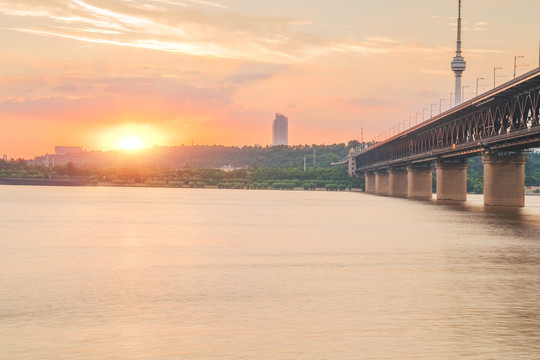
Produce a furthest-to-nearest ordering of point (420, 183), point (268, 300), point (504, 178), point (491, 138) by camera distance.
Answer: point (420, 183)
point (504, 178)
point (491, 138)
point (268, 300)

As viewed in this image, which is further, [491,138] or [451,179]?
[451,179]

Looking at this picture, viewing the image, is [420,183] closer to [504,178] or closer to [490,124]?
[504,178]

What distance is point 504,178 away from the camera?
112m

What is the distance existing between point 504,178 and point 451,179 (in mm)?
40165

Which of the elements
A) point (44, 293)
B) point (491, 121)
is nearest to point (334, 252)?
point (44, 293)

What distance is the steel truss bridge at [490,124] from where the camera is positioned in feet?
285

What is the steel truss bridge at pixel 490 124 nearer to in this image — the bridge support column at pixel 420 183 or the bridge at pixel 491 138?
the bridge at pixel 491 138

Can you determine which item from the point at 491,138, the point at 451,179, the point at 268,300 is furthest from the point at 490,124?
the point at 268,300

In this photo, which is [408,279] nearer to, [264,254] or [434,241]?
[264,254]

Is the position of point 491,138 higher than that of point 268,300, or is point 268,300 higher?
point 491,138

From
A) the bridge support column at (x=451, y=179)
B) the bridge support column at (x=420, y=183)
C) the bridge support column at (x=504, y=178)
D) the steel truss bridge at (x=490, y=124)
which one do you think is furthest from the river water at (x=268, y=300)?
the bridge support column at (x=420, y=183)

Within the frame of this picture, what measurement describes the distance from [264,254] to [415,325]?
21931 millimetres

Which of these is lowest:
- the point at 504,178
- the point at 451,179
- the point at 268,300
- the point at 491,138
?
the point at 268,300

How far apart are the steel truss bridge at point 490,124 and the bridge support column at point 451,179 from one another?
275 centimetres
